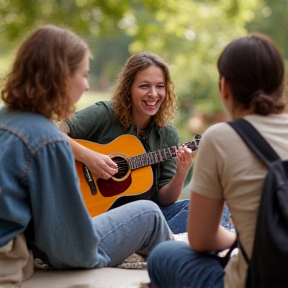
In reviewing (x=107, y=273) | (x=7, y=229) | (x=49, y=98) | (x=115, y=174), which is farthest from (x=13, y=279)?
(x=115, y=174)

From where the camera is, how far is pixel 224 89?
1.95m

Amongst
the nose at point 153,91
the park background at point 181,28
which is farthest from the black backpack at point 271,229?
the park background at point 181,28

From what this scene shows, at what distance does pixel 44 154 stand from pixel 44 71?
0.29m

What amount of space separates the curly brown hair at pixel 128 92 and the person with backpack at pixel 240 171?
4.57 ft

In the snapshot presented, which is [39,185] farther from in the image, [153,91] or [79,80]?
[153,91]

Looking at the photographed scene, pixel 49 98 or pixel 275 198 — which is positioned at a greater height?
pixel 49 98

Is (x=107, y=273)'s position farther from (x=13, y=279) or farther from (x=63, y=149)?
(x=63, y=149)

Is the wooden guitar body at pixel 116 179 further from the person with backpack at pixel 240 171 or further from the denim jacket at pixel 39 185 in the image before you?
the person with backpack at pixel 240 171

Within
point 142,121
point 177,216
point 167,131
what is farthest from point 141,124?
point 177,216

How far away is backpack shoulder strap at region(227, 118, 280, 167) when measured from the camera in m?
1.82

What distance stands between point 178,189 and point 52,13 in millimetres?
5990

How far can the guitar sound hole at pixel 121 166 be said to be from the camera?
336cm

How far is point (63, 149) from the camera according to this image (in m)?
2.07

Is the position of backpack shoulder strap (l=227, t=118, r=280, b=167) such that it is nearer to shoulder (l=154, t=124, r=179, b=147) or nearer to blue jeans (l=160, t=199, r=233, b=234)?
blue jeans (l=160, t=199, r=233, b=234)
